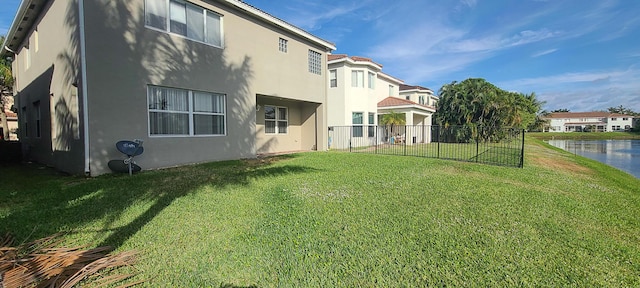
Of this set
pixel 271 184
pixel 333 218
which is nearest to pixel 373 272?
pixel 333 218

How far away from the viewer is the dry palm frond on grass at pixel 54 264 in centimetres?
270

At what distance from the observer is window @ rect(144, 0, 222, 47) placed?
8.90m

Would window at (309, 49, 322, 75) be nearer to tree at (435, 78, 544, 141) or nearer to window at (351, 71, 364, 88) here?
window at (351, 71, 364, 88)

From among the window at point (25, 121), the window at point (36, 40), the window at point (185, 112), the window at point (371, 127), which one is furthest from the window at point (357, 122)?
the window at point (25, 121)

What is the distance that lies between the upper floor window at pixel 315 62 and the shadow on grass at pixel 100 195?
7764 mm

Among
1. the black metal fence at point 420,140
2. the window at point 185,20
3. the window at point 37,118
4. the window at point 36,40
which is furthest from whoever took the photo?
the black metal fence at point 420,140

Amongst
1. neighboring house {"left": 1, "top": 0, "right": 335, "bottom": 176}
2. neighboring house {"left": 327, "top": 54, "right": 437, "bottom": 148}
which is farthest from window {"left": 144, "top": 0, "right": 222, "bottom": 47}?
neighboring house {"left": 327, "top": 54, "right": 437, "bottom": 148}

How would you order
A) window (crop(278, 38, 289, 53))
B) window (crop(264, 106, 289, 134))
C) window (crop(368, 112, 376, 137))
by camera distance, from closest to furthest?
window (crop(278, 38, 289, 53)) → window (crop(264, 106, 289, 134)) → window (crop(368, 112, 376, 137))

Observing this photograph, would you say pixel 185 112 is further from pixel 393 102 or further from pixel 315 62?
pixel 393 102

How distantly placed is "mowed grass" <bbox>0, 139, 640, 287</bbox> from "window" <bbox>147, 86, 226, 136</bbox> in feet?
7.70

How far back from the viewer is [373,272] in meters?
2.96

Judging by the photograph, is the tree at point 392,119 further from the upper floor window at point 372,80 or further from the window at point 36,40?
the window at point 36,40

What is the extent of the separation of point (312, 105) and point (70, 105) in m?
10.5

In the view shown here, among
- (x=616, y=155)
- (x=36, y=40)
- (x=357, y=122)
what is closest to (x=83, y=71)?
(x=36, y=40)
